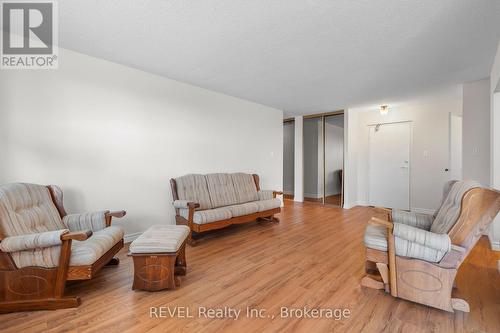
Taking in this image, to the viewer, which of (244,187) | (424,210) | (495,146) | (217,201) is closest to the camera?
(495,146)

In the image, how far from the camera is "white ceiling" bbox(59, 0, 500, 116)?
6.13 feet

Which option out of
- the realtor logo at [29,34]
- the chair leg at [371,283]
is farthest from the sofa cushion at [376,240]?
the realtor logo at [29,34]

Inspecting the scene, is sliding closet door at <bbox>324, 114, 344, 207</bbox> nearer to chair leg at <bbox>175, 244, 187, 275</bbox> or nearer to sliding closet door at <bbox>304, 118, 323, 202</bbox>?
sliding closet door at <bbox>304, 118, 323, 202</bbox>

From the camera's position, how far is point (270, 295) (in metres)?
1.94

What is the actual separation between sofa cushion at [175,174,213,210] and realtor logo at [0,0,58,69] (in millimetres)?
2025

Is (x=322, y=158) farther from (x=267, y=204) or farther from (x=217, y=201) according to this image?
(x=217, y=201)

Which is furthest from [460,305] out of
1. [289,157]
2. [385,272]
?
[289,157]

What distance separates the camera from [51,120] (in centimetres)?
256

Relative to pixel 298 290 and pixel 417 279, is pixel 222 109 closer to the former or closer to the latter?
pixel 298 290

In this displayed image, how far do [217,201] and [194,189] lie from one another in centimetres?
44

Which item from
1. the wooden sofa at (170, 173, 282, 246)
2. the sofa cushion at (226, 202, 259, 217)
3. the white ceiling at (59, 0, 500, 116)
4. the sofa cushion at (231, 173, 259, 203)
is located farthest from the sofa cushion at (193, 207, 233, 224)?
the white ceiling at (59, 0, 500, 116)

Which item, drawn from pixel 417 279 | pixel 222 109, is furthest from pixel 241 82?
pixel 417 279

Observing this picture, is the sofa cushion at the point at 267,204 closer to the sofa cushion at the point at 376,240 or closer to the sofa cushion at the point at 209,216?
the sofa cushion at the point at 209,216

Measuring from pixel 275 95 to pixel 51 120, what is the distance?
3.33 meters
